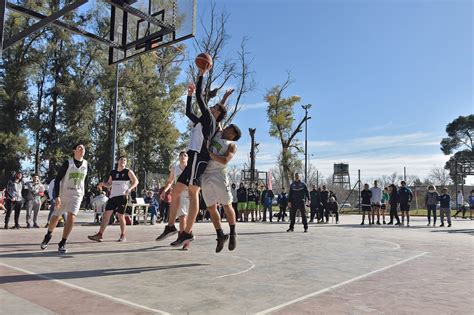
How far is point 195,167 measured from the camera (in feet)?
22.0

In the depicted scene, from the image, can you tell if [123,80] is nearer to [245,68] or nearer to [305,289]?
[245,68]

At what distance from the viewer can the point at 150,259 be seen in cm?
702

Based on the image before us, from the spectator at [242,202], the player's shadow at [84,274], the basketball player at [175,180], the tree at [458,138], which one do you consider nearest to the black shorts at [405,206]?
the spectator at [242,202]

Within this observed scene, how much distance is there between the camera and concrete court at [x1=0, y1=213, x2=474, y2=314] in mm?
4191

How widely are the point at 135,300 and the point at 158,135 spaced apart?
3698 centimetres

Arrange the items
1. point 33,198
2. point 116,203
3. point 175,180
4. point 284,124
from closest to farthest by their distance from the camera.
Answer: point 116,203, point 175,180, point 33,198, point 284,124

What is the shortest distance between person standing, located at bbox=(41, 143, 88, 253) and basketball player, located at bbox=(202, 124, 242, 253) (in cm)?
302

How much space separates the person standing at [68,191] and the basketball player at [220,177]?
302cm

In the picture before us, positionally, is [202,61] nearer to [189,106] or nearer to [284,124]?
[189,106]

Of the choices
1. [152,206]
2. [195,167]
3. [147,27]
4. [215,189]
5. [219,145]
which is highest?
[147,27]

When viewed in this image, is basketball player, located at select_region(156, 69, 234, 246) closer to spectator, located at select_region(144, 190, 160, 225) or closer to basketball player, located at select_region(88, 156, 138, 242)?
basketball player, located at select_region(88, 156, 138, 242)

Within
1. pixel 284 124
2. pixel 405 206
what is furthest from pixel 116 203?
pixel 284 124

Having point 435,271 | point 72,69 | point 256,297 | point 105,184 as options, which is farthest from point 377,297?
point 72,69

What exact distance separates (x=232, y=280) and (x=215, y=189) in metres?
1.71
